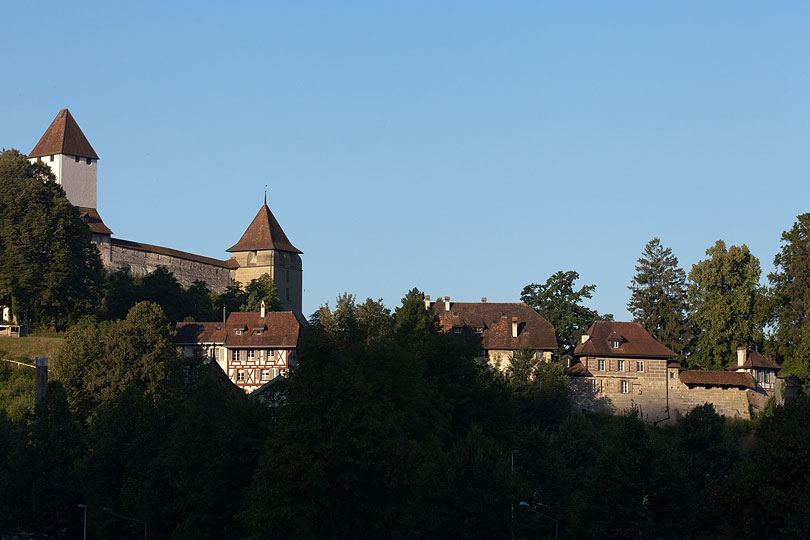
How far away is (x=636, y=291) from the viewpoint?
106 meters

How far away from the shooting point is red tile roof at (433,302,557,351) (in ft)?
314

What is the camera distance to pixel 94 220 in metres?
121

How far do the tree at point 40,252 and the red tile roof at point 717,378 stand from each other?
41990 mm

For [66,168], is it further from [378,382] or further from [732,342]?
[378,382]

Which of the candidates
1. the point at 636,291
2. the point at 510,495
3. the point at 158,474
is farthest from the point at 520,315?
the point at 510,495

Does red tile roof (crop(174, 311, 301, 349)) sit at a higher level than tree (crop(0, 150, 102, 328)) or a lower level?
lower

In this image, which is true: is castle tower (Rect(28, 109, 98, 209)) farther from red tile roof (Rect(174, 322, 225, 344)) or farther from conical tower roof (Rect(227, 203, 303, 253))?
red tile roof (Rect(174, 322, 225, 344))

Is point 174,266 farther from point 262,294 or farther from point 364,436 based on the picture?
point 364,436

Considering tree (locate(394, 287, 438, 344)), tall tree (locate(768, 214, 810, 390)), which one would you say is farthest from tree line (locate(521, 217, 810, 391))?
tree (locate(394, 287, 438, 344))

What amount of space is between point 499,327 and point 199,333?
21882 millimetres

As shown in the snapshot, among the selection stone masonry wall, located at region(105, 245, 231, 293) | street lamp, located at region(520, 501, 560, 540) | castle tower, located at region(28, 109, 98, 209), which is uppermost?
castle tower, located at region(28, 109, 98, 209)

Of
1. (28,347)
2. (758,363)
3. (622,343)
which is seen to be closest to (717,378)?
(758,363)

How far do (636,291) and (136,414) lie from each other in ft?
172

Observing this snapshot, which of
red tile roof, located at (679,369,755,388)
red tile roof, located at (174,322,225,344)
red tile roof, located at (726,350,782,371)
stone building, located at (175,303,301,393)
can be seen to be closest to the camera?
red tile roof, located at (679,369,755,388)
